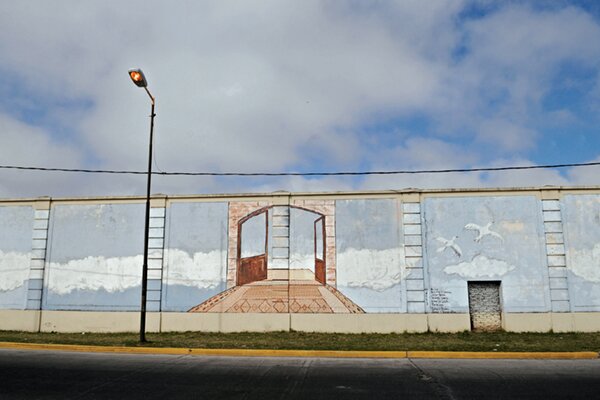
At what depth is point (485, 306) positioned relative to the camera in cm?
1795

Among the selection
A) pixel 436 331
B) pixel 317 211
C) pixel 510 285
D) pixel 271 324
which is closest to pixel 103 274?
pixel 271 324

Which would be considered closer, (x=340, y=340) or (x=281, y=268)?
(x=340, y=340)

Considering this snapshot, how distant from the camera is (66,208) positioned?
20250 millimetres

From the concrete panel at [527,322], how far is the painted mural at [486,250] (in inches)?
8.4

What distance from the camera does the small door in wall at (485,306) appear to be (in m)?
17.9

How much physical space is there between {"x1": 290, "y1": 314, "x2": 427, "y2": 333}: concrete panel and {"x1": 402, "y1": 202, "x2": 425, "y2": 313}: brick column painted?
45 cm

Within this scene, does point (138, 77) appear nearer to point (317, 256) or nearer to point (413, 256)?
point (317, 256)

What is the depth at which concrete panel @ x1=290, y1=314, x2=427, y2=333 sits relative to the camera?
1775 cm

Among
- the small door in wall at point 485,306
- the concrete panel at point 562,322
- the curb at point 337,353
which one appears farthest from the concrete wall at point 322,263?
the curb at point 337,353

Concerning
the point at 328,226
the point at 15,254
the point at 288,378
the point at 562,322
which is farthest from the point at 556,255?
the point at 15,254

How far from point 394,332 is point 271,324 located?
456 cm

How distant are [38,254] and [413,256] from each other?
49.6ft

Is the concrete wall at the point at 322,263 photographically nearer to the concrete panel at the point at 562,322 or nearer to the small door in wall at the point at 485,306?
the concrete panel at the point at 562,322

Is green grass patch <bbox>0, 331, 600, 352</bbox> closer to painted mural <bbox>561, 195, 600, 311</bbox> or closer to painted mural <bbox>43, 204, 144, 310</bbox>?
painted mural <bbox>561, 195, 600, 311</bbox>
